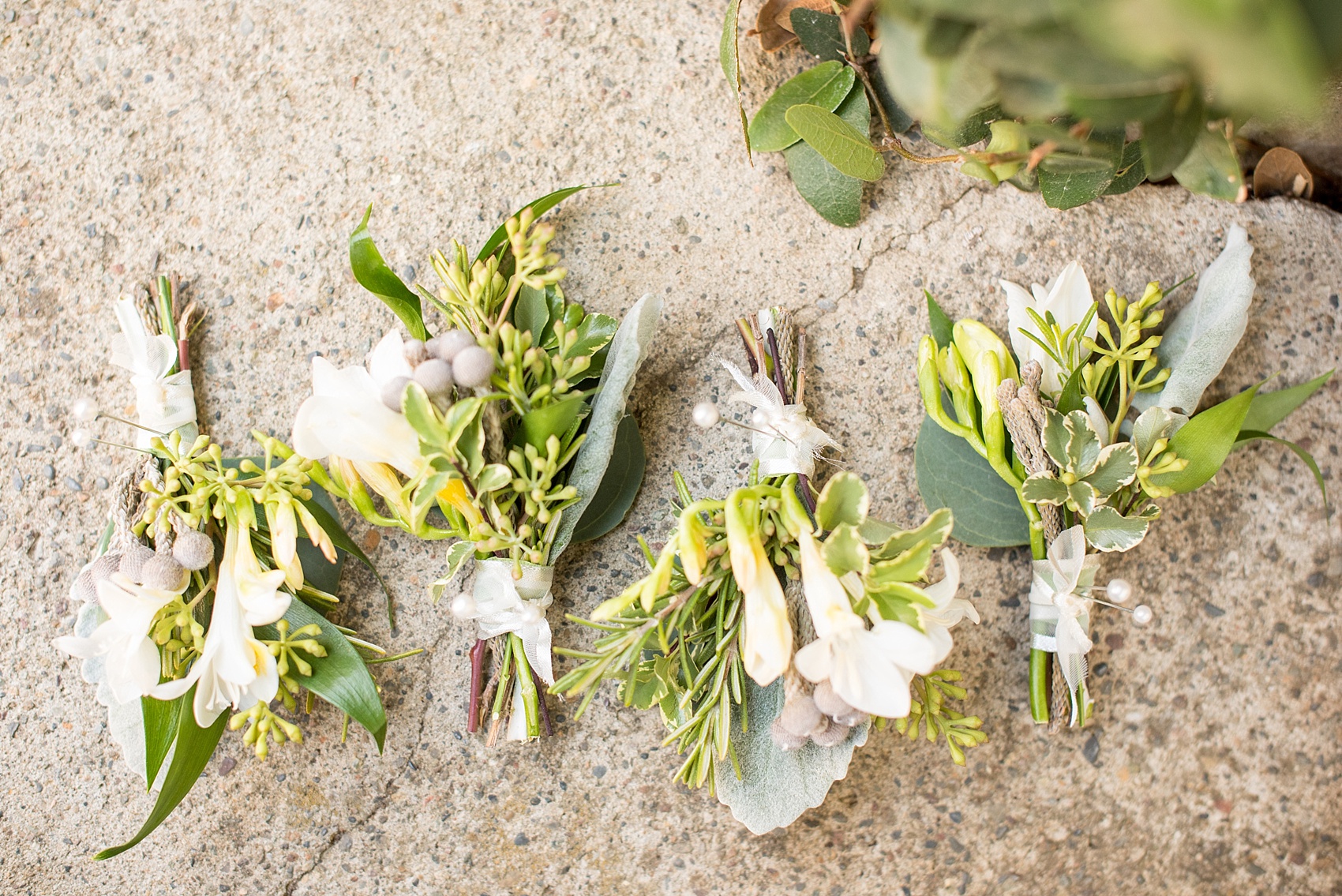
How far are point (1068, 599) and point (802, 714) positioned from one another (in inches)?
12.8

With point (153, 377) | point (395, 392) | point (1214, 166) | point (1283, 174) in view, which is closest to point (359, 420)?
point (395, 392)

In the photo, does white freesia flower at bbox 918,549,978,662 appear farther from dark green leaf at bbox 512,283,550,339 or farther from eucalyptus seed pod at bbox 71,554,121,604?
eucalyptus seed pod at bbox 71,554,121,604

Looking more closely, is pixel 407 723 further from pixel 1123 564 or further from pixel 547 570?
pixel 1123 564

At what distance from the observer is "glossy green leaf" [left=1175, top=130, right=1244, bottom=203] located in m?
0.62

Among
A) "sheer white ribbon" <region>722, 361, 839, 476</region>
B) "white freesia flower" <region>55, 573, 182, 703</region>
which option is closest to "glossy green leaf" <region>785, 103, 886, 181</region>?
"sheer white ribbon" <region>722, 361, 839, 476</region>

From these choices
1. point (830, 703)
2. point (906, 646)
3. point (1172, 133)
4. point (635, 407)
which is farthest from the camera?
point (635, 407)

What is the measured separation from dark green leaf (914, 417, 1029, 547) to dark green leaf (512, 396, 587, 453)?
428 mm

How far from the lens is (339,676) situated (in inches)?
36.4

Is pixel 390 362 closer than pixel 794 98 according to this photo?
Yes

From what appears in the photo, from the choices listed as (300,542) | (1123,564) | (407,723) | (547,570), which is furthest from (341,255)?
(1123,564)

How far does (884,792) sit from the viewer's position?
0.99m

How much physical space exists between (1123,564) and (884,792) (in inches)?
15.2

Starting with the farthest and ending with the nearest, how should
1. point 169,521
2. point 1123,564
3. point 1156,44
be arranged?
1. point 1123,564
2. point 169,521
3. point 1156,44

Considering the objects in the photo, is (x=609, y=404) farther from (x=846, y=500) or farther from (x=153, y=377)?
(x=153, y=377)
